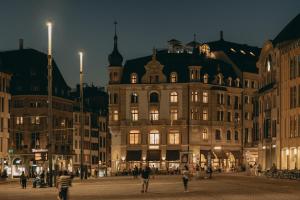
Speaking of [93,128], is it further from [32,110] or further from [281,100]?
[281,100]

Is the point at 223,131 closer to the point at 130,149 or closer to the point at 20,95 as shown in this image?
the point at 130,149

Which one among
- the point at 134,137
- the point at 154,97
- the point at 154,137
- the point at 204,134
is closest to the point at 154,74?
the point at 154,97

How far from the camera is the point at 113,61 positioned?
440 ft

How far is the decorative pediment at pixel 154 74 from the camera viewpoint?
13188cm

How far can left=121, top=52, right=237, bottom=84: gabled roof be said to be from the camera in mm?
132500

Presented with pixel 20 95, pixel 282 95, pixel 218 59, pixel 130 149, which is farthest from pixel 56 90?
pixel 282 95

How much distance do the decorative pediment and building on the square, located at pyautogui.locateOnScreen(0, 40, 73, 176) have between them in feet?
49.2

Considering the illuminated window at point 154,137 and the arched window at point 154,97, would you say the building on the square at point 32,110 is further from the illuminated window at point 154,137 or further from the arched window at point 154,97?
the arched window at point 154,97

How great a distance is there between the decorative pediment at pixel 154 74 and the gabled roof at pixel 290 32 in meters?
32.4

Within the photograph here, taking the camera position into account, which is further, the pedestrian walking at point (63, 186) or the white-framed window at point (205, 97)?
the white-framed window at point (205, 97)

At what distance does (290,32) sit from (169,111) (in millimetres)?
38564

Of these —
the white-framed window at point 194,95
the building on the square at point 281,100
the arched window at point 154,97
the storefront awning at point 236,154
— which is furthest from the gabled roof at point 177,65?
the building on the square at point 281,100

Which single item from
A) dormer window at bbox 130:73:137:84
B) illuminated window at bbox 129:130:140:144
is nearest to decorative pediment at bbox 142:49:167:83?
dormer window at bbox 130:73:137:84

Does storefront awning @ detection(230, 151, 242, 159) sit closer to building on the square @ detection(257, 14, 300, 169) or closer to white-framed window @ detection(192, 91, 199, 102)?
white-framed window @ detection(192, 91, 199, 102)
